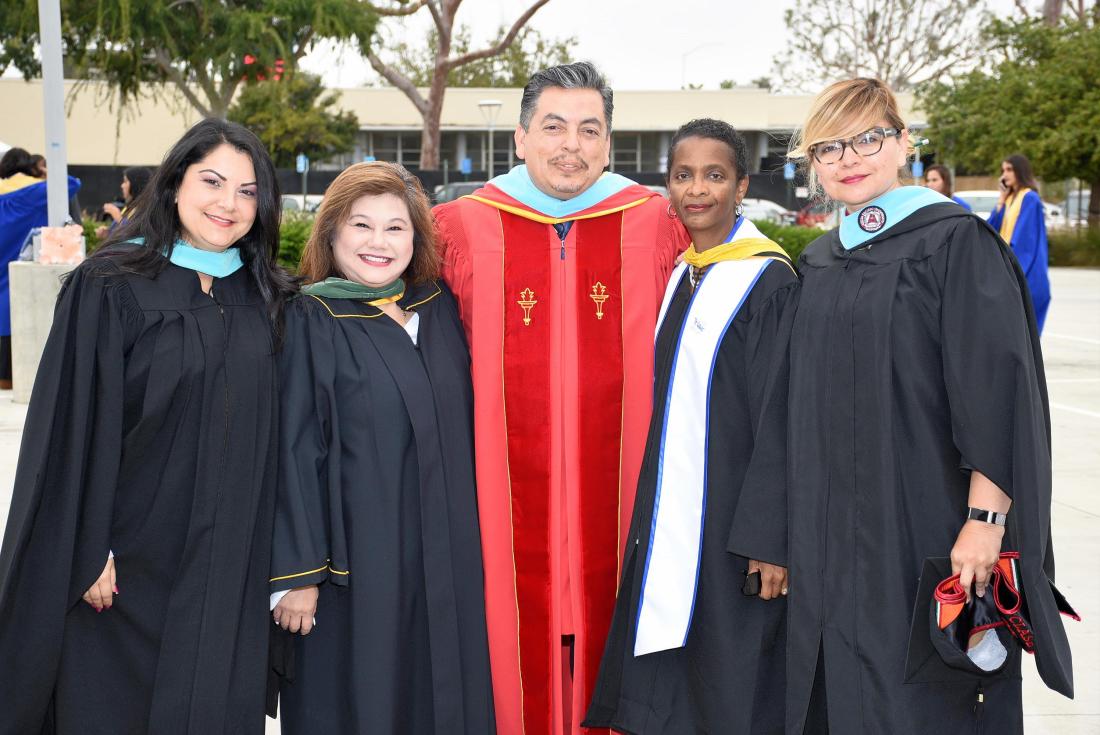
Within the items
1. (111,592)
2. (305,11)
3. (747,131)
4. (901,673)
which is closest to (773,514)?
(901,673)

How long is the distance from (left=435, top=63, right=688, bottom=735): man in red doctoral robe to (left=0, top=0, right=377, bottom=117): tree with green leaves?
44.7ft

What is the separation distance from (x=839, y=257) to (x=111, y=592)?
201cm

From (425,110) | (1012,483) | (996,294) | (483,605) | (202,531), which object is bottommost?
(483,605)

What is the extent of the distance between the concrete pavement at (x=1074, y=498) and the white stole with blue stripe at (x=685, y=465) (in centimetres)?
145

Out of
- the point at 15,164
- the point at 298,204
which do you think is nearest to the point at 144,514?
the point at 15,164

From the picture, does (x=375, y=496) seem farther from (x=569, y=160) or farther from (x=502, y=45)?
(x=502, y=45)

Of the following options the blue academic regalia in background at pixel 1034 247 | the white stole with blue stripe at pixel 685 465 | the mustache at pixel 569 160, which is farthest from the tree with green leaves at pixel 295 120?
the white stole with blue stripe at pixel 685 465

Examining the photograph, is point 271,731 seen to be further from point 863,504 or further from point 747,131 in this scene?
point 747,131

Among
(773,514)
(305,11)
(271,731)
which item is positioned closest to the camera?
(773,514)

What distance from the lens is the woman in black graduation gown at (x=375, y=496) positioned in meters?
2.95

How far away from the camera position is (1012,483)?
257cm

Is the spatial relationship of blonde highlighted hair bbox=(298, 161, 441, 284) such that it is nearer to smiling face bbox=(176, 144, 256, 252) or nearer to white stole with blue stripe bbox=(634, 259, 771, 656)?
smiling face bbox=(176, 144, 256, 252)

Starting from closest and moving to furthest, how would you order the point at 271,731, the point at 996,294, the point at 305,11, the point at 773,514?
the point at 996,294, the point at 773,514, the point at 271,731, the point at 305,11

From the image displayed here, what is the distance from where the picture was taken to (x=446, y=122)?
138 feet
